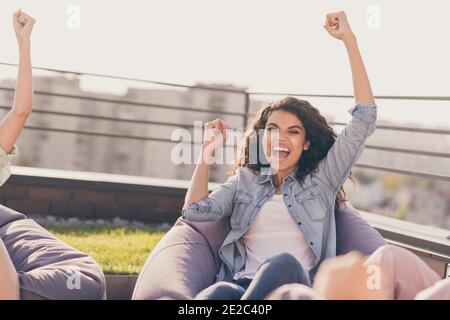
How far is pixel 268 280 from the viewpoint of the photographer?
200cm

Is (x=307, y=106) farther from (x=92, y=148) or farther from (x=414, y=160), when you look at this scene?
(x=414, y=160)

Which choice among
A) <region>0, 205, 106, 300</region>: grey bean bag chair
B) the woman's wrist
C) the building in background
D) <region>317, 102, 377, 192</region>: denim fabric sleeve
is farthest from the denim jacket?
the building in background

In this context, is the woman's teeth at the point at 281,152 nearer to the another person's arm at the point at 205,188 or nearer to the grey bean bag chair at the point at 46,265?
the another person's arm at the point at 205,188

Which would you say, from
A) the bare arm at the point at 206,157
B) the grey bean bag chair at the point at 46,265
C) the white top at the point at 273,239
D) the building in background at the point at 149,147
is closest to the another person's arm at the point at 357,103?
the white top at the point at 273,239

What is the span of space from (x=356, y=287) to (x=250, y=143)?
107 cm

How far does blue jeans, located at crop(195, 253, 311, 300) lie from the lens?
1990 millimetres

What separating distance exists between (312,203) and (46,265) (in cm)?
100

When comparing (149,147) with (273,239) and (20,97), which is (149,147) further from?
(20,97)

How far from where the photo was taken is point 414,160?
93.6 m

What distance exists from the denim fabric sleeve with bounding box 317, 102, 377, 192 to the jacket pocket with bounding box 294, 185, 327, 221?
54mm

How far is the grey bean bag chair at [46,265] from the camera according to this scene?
2211 millimetres

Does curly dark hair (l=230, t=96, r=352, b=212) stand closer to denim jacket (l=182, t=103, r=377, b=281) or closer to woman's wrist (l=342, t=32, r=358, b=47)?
denim jacket (l=182, t=103, r=377, b=281)

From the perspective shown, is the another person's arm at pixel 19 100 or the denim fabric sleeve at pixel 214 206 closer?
the another person's arm at pixel 19 100
